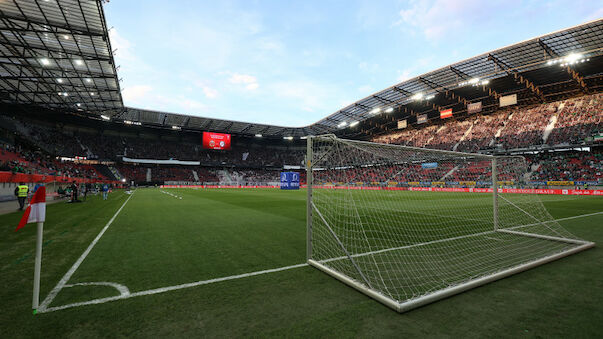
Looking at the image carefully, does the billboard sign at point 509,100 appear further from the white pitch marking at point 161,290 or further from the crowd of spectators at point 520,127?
the white pitch marking at point 161,290

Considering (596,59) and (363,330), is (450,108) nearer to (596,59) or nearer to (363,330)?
(596,59)

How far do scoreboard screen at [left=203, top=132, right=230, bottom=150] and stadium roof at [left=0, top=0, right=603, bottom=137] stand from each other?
8.38m

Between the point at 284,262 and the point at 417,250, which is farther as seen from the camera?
the point at 417,250

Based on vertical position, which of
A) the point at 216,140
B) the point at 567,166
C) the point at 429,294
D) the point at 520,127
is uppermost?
the point at 216,140

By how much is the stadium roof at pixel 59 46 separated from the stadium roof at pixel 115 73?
0.14 ft

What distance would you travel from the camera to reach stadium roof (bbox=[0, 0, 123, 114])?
44.3 ft

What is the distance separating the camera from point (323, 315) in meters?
2.67

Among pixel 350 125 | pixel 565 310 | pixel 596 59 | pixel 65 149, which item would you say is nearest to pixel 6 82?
pixel 65 149

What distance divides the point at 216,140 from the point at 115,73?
3417 centimetres

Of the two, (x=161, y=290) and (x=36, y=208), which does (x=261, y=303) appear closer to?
(x=161, y=290)

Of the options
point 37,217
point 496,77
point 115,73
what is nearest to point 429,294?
→ point 37,217

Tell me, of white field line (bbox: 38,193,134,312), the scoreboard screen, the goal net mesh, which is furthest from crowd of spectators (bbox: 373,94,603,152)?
white field line (bbox: 38,193,134,312)

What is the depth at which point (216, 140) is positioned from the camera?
178 feet

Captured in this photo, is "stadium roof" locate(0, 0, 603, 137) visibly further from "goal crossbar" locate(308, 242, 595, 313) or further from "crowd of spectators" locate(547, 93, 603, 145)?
"goal crossbar" locate(308, 242, 595, 313)
